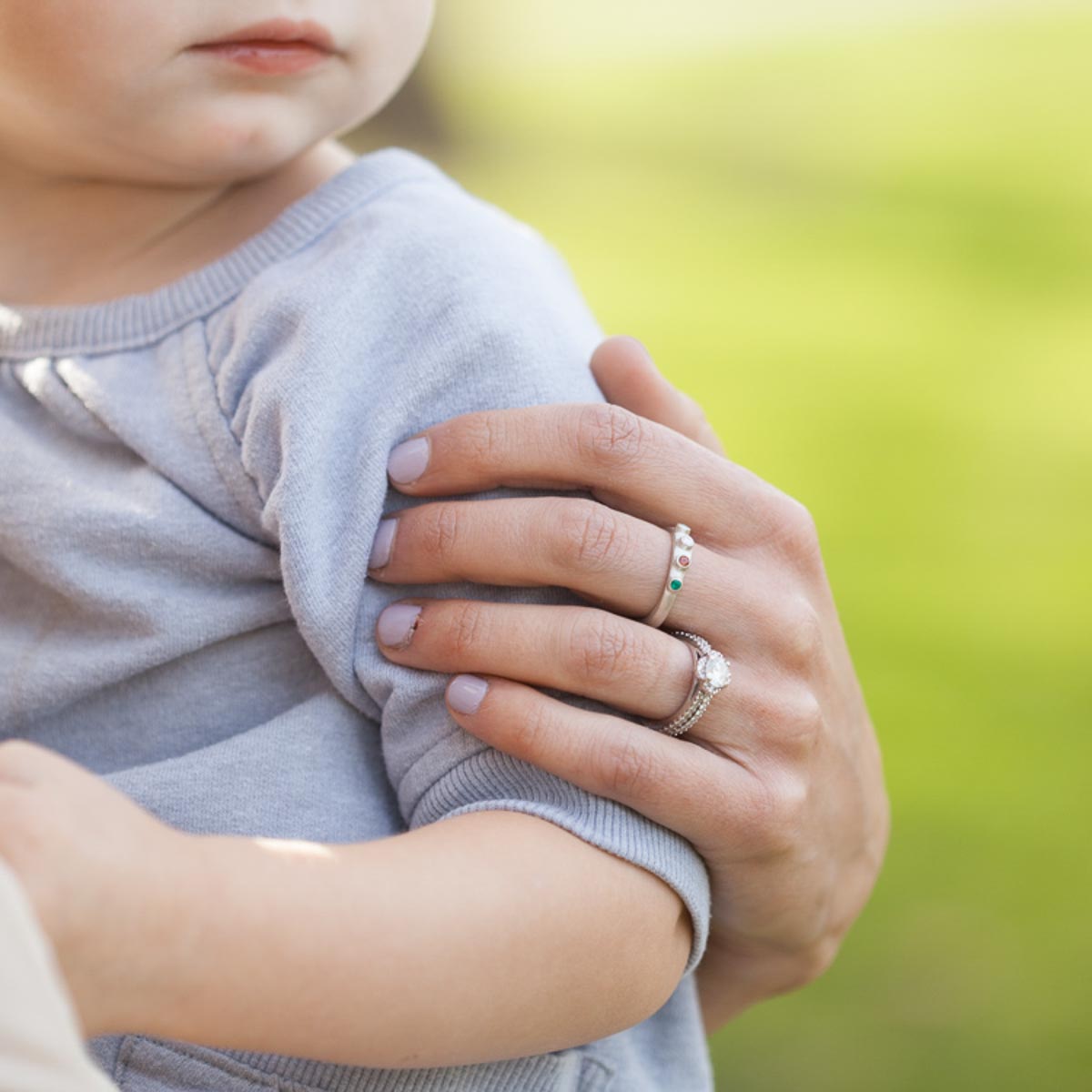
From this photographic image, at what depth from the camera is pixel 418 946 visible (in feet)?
2.77

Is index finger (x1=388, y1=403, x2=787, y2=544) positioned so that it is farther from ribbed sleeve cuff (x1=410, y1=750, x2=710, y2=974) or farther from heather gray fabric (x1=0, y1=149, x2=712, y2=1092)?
ribbed sleeve cuff (x1=410, y1=750, x2=710, y2=974)

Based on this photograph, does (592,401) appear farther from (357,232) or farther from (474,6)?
(474,6)

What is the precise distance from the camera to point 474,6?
7785 millimetres

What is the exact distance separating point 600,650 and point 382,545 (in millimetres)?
190

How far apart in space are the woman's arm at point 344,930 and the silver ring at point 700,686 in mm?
120

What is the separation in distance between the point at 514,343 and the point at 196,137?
310mm

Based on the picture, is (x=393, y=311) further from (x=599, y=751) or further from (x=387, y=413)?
(x=599, y=751)

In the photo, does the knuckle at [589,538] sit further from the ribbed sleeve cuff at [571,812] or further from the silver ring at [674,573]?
the ribbed sleeve cuff at [571,812]

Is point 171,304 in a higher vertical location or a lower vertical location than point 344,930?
higher

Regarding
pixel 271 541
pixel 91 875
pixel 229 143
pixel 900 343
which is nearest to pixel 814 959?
pixel 271 541

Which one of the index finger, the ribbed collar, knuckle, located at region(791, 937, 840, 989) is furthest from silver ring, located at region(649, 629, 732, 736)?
the ribbed collar

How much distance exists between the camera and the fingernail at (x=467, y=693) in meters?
0.97

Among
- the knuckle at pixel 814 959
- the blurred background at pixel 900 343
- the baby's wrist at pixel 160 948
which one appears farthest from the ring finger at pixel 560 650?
the blurred background at pixel 900 343

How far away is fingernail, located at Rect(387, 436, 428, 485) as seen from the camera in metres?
1.01
